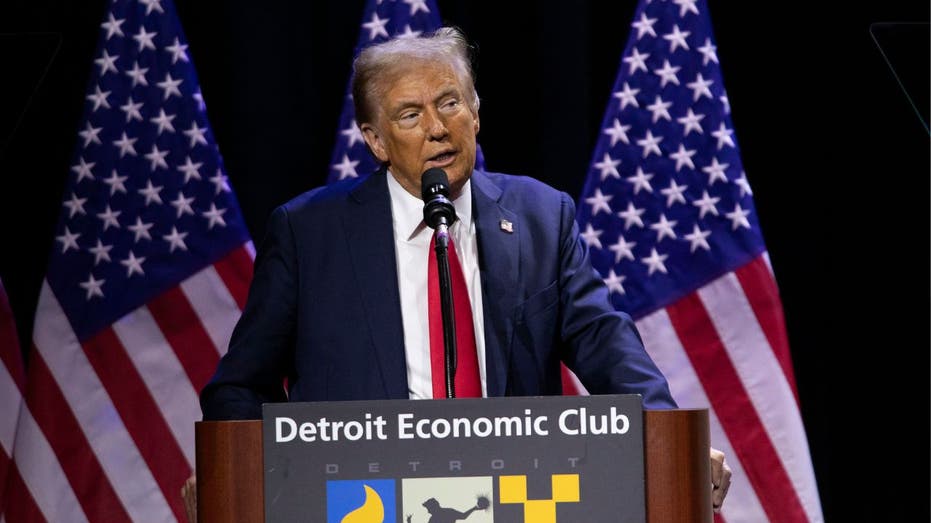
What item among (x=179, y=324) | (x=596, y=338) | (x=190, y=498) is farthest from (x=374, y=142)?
(x=179, y=324)

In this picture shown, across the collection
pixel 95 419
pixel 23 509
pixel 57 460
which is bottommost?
pixel 23 509

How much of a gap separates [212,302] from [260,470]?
1673mm

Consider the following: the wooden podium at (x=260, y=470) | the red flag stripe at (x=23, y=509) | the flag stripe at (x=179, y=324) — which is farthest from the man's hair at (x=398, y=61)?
the red flag stripe at (x=23, y=509)

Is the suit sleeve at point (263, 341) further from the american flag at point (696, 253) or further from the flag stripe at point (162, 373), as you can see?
the american flag at point (696, 253)

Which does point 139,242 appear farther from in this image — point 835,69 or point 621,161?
point 835,69

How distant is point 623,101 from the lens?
121 inches

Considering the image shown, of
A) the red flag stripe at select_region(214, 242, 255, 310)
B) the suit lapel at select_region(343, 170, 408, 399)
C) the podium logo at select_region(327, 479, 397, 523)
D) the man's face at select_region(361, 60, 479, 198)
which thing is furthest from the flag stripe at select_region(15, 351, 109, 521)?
the podium logo at select_region(327, 479, 397, 523)

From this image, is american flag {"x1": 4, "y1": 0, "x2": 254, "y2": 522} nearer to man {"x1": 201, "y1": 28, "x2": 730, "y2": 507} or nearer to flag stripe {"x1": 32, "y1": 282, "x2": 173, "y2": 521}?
flag stripe {"x1": 32, "y1": 282, "x2": 173, "y2": 521}

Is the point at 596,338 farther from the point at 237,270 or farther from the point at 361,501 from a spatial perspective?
the point at 237,270

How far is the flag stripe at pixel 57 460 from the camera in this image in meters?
2.96

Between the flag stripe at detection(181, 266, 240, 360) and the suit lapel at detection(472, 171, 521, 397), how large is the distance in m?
1.04

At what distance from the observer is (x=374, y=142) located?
7.25 feet

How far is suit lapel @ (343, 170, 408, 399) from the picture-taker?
2037mm

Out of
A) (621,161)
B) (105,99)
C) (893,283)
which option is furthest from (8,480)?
(893,283)
